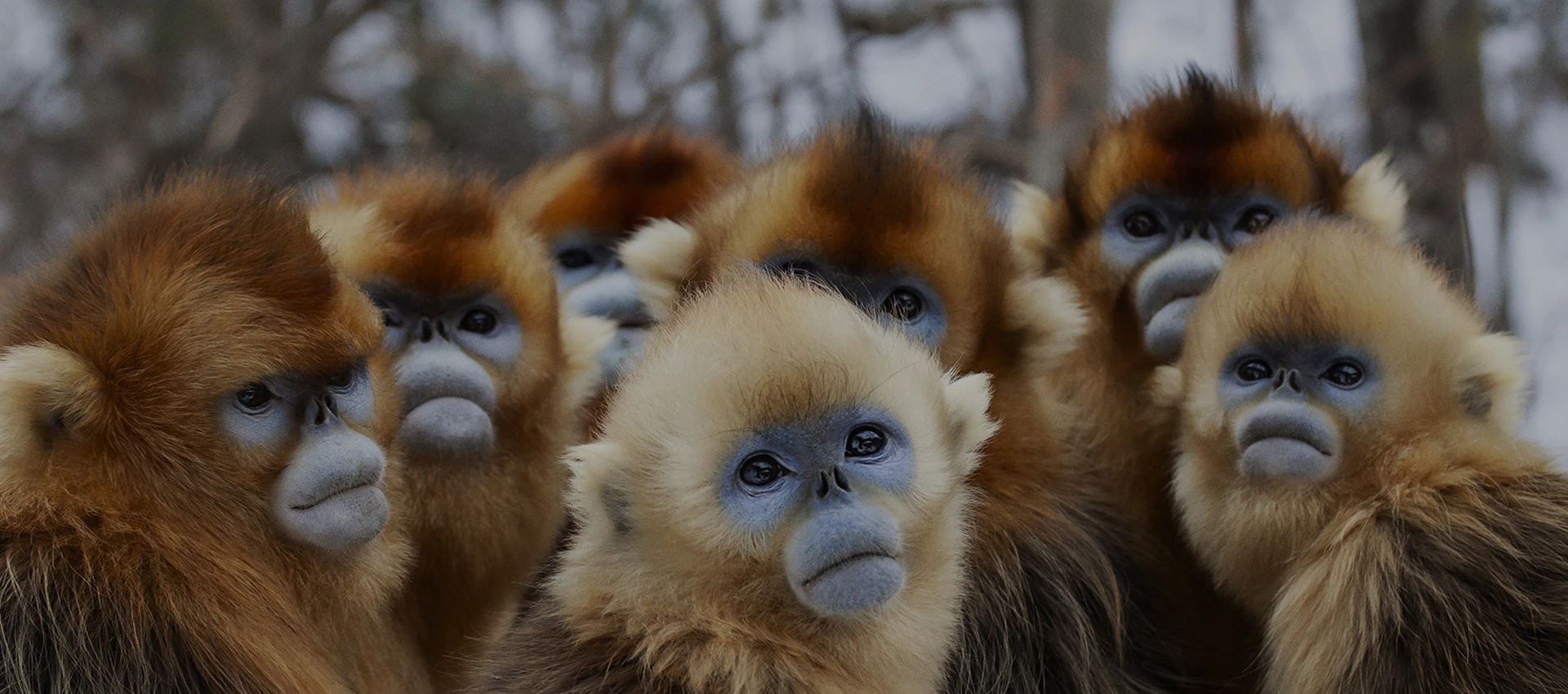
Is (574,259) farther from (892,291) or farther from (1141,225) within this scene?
(1141,225)

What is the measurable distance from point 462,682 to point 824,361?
3.91ft

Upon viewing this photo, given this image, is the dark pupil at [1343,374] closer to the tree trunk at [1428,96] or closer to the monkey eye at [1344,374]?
the monkey eye at [1344,374]

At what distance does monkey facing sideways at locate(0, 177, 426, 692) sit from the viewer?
7.94 feet

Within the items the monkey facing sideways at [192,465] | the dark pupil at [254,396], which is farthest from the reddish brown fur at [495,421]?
the dark pupil at [254,396]

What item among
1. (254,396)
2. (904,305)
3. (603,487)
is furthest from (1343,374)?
(254,396)

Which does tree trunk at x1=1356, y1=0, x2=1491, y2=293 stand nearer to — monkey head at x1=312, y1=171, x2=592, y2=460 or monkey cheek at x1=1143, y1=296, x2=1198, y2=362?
monkey cheek at x1=1143, y1=296, x2=1198, y2=362

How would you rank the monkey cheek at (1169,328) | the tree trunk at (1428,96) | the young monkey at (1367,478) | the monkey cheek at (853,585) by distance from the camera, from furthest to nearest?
the tree trunk at (1428,96)
the monkey cheek at (1169,328)
the young monkey at (1367,478)
the monkey cheek at (853,585)

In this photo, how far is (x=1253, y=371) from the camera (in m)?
2.97

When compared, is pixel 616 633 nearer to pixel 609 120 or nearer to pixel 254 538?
pixel 254 538

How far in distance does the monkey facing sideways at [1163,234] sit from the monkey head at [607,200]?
108 centimetres

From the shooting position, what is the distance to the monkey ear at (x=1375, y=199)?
3.80 metres

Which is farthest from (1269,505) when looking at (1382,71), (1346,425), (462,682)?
(1382,71)

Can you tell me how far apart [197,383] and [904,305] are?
1.47m

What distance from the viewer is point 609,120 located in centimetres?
852
